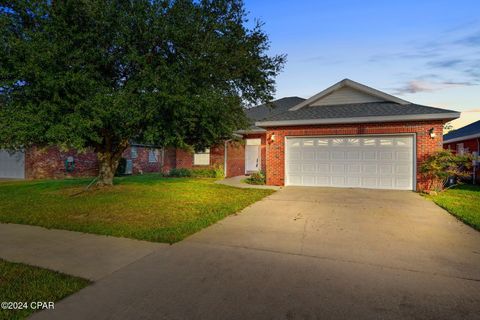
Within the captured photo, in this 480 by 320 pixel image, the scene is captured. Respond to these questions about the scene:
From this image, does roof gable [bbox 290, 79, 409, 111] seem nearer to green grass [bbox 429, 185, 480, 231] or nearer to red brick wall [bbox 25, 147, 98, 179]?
green grass [bbox 429, 185, 480, 231]

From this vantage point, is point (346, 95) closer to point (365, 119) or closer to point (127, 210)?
point (365, 119)

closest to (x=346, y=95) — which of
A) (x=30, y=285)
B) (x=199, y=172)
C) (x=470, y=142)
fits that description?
(x=199, y=172)

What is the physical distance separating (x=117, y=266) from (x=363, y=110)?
1193 centimetres

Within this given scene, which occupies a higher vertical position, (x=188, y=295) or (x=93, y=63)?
(x=93, y=63)

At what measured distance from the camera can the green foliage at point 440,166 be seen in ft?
33.9

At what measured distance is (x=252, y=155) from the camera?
18156mm

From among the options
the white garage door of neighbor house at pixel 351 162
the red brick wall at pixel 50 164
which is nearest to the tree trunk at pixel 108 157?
the white garage door of neighbor house at pixel 351 162

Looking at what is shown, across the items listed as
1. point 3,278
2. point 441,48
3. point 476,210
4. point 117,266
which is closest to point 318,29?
point 441,48

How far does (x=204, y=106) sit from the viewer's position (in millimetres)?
8094

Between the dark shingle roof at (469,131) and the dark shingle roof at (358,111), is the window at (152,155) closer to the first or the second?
the dark shingle roof at (358,111)

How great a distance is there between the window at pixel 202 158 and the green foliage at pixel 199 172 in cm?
47

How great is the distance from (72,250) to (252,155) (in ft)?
46.8

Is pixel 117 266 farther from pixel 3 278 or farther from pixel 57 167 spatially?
pixel 57 167

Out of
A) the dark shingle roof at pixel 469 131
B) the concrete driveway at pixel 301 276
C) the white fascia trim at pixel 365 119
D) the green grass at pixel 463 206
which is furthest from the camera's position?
the dark shingle roof at pixel 469 131
